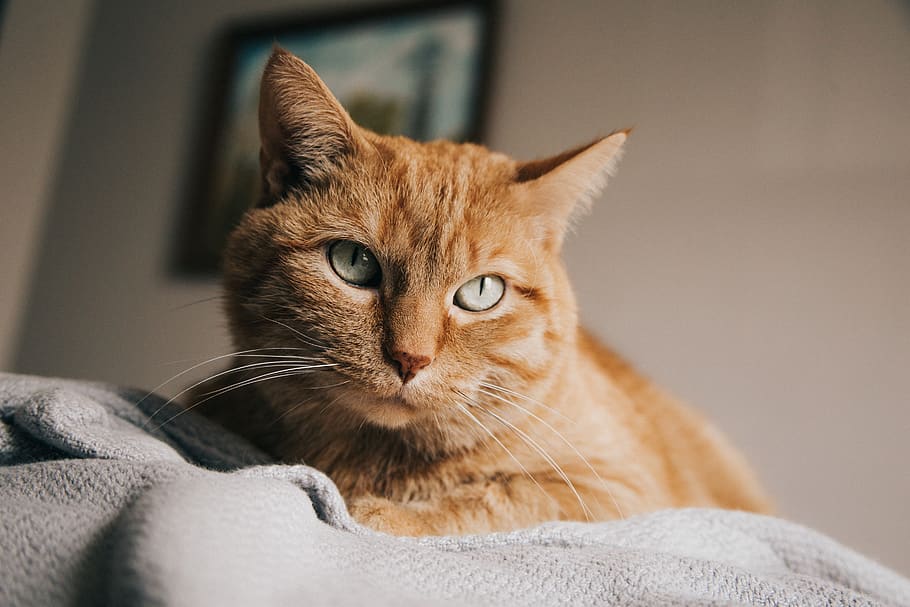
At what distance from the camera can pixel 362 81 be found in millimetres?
2361

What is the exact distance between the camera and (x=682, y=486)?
1.24 m

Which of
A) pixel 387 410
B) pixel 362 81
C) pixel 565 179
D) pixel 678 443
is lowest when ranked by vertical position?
pixel 678 443

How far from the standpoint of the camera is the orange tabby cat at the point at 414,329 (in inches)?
32.4

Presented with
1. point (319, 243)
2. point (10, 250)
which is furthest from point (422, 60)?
point (10, 250)

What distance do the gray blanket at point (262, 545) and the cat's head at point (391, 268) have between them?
175 millimetres

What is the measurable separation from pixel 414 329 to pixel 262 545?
36cm

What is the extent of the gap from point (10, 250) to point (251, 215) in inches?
82.5

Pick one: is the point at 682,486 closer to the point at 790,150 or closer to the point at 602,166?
the point at 602,166

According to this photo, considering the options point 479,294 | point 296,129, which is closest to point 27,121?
point 296,129

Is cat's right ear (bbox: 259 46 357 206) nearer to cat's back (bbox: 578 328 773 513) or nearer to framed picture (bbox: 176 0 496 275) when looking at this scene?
cat's back (bbox: 578 328 773 513)

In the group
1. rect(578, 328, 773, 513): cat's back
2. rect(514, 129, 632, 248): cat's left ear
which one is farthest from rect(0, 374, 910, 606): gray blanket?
rect(514, 129, 632, 248): cat's left ear

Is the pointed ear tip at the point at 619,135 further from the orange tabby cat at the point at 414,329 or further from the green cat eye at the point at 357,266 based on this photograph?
the green cat eye at the point at 357,266

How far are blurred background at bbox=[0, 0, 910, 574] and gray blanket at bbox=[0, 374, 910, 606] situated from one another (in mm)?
556

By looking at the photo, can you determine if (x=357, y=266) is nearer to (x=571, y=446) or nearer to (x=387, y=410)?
(x=387, y=410)
